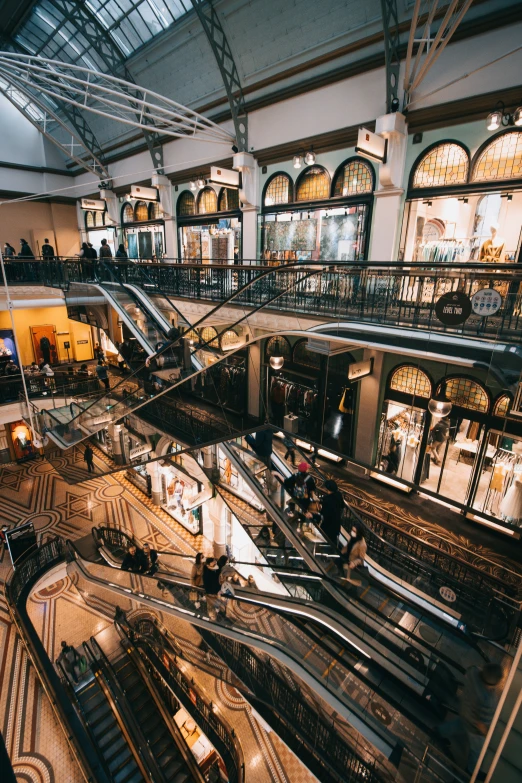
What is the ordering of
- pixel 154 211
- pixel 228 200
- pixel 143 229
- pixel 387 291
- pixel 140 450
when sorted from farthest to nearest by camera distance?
pixel 143 229, pixel 154 211, pixel 228 200, pixel 140 450, pixel 387 291

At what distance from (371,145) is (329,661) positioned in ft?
29.3

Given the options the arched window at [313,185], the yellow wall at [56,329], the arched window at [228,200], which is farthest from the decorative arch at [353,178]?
the yellow wall at [56,329]

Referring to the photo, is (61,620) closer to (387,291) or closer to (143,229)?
(387,291)

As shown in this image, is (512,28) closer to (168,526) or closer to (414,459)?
(414,459)

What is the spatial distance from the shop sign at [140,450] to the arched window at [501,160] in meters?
8.99

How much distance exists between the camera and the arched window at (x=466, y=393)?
3.86m

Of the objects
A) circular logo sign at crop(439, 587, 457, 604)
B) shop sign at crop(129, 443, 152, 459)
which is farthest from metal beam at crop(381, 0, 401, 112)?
shop sign at crop(129, 443, 152, 459)

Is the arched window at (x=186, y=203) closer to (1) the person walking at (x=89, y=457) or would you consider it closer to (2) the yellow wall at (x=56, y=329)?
(2) the yellow wall at (x=56, y=329)

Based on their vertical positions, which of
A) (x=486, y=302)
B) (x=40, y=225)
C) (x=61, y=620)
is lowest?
(x=61, y=620)

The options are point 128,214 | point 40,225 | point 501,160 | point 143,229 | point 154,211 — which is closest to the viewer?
point 501,160

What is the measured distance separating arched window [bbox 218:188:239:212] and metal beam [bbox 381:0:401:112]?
214 inches

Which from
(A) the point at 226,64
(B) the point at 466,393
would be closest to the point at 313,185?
(A) the point at 226,64

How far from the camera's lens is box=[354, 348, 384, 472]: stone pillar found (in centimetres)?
630

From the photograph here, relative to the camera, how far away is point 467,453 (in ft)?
15.3
